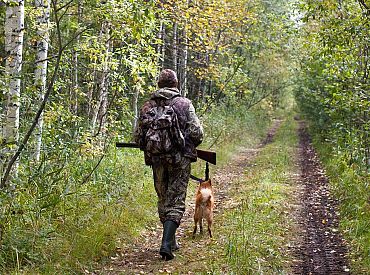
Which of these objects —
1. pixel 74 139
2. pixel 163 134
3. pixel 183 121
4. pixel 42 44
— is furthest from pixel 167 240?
pixel 42 44

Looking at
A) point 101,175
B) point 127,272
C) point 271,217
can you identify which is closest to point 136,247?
point 127,272

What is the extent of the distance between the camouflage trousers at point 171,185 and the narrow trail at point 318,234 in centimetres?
170

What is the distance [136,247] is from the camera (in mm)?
6863

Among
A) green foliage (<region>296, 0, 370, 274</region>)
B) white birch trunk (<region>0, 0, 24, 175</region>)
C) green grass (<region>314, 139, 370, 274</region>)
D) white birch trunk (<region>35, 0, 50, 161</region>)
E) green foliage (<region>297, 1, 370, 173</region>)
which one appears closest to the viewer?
white birch trunk (<region>0, 0, 24, 175</region>)

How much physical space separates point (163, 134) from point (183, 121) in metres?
0.35

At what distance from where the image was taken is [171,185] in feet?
20.9

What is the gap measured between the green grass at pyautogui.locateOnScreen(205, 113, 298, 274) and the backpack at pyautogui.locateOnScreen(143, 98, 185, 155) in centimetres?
150

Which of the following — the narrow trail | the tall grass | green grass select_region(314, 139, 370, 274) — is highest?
the tall grass

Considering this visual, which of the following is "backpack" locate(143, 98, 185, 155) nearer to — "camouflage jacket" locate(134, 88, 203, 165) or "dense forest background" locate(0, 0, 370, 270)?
"camouflage jacket" locate(134, 88, 203, 165)

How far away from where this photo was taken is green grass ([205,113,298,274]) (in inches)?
235

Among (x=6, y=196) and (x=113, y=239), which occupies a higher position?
(x=6, y=196)

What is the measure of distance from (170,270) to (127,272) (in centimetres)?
52

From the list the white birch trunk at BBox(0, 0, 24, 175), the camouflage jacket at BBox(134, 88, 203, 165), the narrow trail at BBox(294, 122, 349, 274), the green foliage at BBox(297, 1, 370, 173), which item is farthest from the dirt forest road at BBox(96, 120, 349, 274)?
the white birch trunk at BBox(0, 0, 24, 175)

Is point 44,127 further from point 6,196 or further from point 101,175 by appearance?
point 6,196
